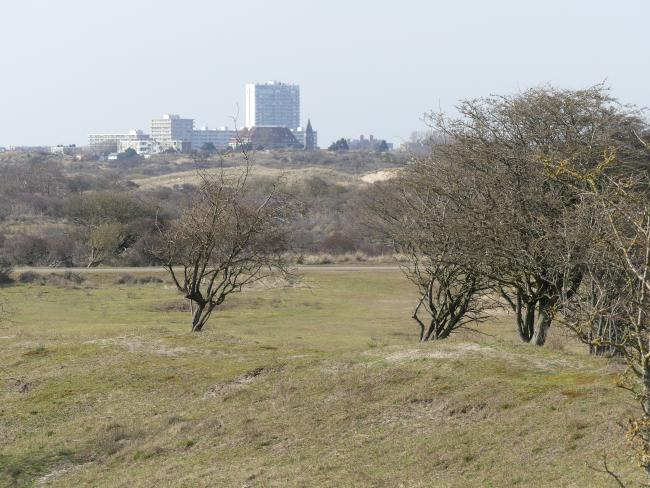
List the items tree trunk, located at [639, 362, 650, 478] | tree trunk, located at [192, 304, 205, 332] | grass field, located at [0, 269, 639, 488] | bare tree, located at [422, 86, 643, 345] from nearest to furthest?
1. tree trunk, located at [639, 362, 650, 478]
2. grass field, located at [0, 269, 639, 488]
3. bare tree, located at [422, 86, 643, 345]
4. tree trunk, located at [192, 304, 205, 332]

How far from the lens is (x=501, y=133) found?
24.7 m

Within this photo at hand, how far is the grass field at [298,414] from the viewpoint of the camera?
13.4 m

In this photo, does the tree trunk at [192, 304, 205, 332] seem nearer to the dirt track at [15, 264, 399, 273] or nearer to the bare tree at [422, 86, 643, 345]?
the bare tree at [422, 86, 643, 345]

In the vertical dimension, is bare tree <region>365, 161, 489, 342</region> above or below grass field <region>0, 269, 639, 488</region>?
above

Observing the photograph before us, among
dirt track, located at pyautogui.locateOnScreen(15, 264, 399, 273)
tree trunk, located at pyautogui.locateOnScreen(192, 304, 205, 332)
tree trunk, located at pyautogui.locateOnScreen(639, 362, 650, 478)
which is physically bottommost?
dirt track, located at pyautogui.locateOnScreen(15, 264, 399, 273)

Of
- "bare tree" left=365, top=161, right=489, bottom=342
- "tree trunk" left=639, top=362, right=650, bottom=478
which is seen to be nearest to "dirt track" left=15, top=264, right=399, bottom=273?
"bare tree" left=365, top=161, right=489, bottom=342

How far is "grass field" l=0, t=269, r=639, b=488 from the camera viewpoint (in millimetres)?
13383

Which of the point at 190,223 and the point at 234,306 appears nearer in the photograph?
the point at 190,223

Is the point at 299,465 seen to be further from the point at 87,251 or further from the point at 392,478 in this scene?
the point at 87,251

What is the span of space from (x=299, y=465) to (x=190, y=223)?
14882 mm

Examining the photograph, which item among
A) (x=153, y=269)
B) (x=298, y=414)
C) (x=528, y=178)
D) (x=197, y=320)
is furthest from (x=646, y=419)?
(x=153, y=269)

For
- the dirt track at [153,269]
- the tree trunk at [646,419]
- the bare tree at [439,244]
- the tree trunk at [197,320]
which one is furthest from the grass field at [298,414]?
the dirt track at [153,269]

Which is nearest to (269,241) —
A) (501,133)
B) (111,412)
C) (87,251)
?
(501,133)

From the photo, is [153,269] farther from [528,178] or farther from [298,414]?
[298,414]
